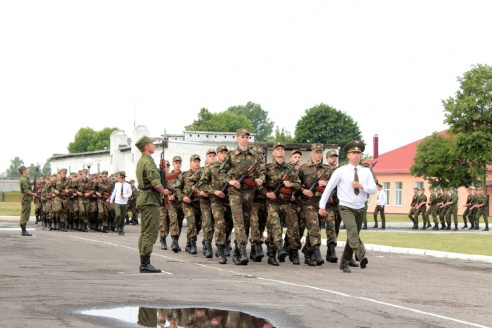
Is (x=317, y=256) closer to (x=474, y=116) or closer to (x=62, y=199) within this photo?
(x=62, y=199)

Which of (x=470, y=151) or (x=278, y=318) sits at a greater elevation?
(x=470, y=151)

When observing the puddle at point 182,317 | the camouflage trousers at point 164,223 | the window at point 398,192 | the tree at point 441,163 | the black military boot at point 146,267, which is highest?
the tree at point 441,163

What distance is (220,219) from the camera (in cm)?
1689

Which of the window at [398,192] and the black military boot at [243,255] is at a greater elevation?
the window at [398,192]

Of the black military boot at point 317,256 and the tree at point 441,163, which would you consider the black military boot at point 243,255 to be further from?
the tree at point 441,163

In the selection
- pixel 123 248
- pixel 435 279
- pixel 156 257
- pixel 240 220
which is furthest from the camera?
pixel 123 248

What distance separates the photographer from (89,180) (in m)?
31.3

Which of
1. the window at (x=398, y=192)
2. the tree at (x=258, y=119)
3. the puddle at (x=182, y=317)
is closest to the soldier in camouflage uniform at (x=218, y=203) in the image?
the puddle at (x=182, y=317)

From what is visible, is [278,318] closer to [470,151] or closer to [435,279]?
[435,279]

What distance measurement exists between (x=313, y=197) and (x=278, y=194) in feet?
2.20

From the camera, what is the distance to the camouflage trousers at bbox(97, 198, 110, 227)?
31.2m

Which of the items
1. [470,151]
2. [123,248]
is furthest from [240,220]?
[470,151]

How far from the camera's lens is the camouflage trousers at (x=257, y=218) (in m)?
16.7

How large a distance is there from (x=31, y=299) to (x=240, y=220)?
6327mm
